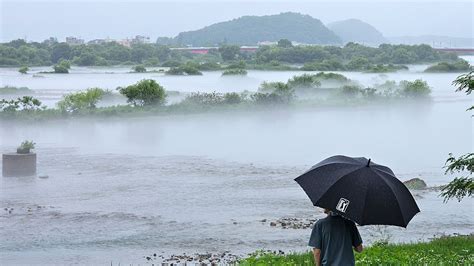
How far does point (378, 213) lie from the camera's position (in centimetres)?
619

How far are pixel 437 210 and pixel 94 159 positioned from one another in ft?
71.2

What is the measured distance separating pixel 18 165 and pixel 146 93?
3030cm

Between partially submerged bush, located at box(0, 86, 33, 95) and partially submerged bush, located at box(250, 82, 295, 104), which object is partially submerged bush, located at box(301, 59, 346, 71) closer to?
partially submerged bush, located at box(250, 82, 295, 104)

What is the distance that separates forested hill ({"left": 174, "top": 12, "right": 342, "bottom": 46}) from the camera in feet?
350

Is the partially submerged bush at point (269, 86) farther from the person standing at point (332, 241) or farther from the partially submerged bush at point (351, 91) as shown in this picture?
the person standing at point (332, 241)

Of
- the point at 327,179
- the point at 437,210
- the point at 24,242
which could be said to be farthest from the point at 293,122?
the point at 327,179

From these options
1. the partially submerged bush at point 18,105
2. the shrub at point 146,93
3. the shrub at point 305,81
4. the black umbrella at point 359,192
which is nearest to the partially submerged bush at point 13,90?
the partially submerged bush at point 18,105

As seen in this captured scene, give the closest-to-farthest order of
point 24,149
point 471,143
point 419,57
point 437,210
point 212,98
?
point 437,210, point 24,149, point 471,143, point 212,98, point 419,57

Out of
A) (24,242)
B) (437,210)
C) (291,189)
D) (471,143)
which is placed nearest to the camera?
(24,242)

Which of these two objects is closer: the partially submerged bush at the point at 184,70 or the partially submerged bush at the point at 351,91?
the partially submerged bush at the point at 351,91

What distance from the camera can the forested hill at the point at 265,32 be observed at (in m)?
107

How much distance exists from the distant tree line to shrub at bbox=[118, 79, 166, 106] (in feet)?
70.8

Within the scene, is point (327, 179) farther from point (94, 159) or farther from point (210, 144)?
point (210, 144)

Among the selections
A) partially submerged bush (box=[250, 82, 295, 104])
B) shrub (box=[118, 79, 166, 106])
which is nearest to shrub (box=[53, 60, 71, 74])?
shrub (box=[118, 79, 166, 106])
